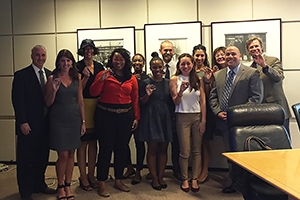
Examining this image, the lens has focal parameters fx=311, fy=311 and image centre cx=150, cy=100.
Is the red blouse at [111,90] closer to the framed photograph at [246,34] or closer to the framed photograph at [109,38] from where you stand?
the framed photograph at [109,38]

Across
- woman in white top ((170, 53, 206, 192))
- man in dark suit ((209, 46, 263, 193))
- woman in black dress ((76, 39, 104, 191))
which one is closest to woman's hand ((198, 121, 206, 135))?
woman in white top ((170, 53, 206, 192))

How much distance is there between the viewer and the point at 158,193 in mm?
3525

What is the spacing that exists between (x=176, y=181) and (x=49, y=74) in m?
2.02

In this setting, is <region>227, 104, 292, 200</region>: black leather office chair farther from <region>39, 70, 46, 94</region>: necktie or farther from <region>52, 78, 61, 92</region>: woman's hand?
<region>39, 70, 46, 94</region>: necktie

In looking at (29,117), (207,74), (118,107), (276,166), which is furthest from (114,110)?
(276,166)

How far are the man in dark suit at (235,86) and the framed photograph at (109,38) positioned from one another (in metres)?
1.61

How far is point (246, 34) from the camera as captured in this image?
4.25 m

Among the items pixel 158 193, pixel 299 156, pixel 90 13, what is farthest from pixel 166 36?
pixel 299 156

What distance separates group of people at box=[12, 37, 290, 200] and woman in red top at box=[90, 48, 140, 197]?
11 millimetres

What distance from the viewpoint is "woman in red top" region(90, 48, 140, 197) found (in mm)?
3398

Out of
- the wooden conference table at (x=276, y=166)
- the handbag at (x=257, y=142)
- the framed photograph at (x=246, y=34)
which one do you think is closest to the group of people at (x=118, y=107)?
the framed photograph at (x=246, y=34)

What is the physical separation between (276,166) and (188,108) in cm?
169

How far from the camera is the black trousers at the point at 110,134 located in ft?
11.1

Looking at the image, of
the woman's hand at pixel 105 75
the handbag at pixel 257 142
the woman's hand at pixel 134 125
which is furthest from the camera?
the woman's hand at pixel 134 125
